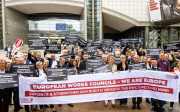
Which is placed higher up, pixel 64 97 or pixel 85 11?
pixel 85 11

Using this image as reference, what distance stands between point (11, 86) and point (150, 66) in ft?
18.0

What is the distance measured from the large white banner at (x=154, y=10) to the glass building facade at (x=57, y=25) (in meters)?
21.5

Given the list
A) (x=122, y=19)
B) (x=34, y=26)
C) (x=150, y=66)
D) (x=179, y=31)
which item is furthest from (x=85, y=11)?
(x=150, y=66)

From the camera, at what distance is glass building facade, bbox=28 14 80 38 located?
48281 millimetres

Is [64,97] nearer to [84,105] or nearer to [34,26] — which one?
[84,105]

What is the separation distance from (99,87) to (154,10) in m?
34.6

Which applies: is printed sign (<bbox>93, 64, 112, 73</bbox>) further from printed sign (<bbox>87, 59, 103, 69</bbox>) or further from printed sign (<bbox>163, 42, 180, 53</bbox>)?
printed sign (<bbox>163, 42, 180, 53</bbox>)

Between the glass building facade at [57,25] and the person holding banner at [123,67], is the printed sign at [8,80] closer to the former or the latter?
the person holding banner at [123,67]

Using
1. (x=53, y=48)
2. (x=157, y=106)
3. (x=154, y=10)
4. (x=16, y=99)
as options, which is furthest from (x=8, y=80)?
(x=154, y=10)

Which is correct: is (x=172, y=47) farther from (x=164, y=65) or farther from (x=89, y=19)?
(x=89, y=19)

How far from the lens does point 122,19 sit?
3994 centimetres

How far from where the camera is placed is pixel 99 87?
19.5 feet

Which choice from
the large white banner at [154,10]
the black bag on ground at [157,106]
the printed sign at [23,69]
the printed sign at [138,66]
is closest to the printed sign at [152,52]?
the printed sign at [138,66]

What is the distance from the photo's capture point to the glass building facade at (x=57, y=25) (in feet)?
158
